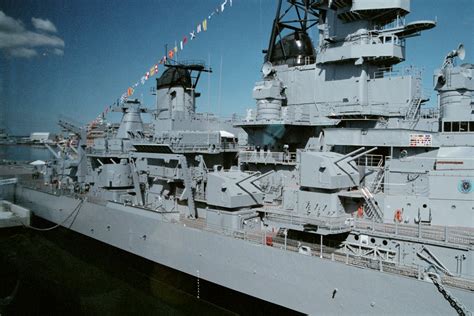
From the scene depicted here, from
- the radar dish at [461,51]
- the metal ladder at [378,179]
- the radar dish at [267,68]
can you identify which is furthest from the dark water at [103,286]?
the radar dish at [461,51]

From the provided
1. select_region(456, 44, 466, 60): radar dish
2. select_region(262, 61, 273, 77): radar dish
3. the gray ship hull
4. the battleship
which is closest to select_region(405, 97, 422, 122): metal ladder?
the battleship

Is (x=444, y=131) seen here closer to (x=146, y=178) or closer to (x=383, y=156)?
(x=383, y=156)

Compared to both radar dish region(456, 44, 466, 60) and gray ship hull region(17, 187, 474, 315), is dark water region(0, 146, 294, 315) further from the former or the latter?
radar dish region(456, 44, 466, 60)

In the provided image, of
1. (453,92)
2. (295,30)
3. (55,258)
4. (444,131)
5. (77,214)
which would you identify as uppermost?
(295,30)

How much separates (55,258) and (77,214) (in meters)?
2.15

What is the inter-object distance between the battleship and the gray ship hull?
Answer: 0.10 feet

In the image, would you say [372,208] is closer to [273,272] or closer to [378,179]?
[378,179]

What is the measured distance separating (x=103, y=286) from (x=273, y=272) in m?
7.98

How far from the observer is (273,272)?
32.9ft

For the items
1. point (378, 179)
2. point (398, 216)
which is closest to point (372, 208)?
point (398, 216)

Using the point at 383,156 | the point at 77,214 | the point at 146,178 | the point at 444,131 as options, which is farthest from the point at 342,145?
the point at 77,214

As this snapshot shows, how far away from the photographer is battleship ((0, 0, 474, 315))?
889 cm

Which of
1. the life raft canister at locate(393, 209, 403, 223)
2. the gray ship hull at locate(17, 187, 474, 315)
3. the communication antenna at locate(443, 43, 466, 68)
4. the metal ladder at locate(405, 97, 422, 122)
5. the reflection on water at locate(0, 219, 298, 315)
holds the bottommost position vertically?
the reflection on water at locate(0, 219, 298, 315)

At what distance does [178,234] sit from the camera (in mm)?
12453
